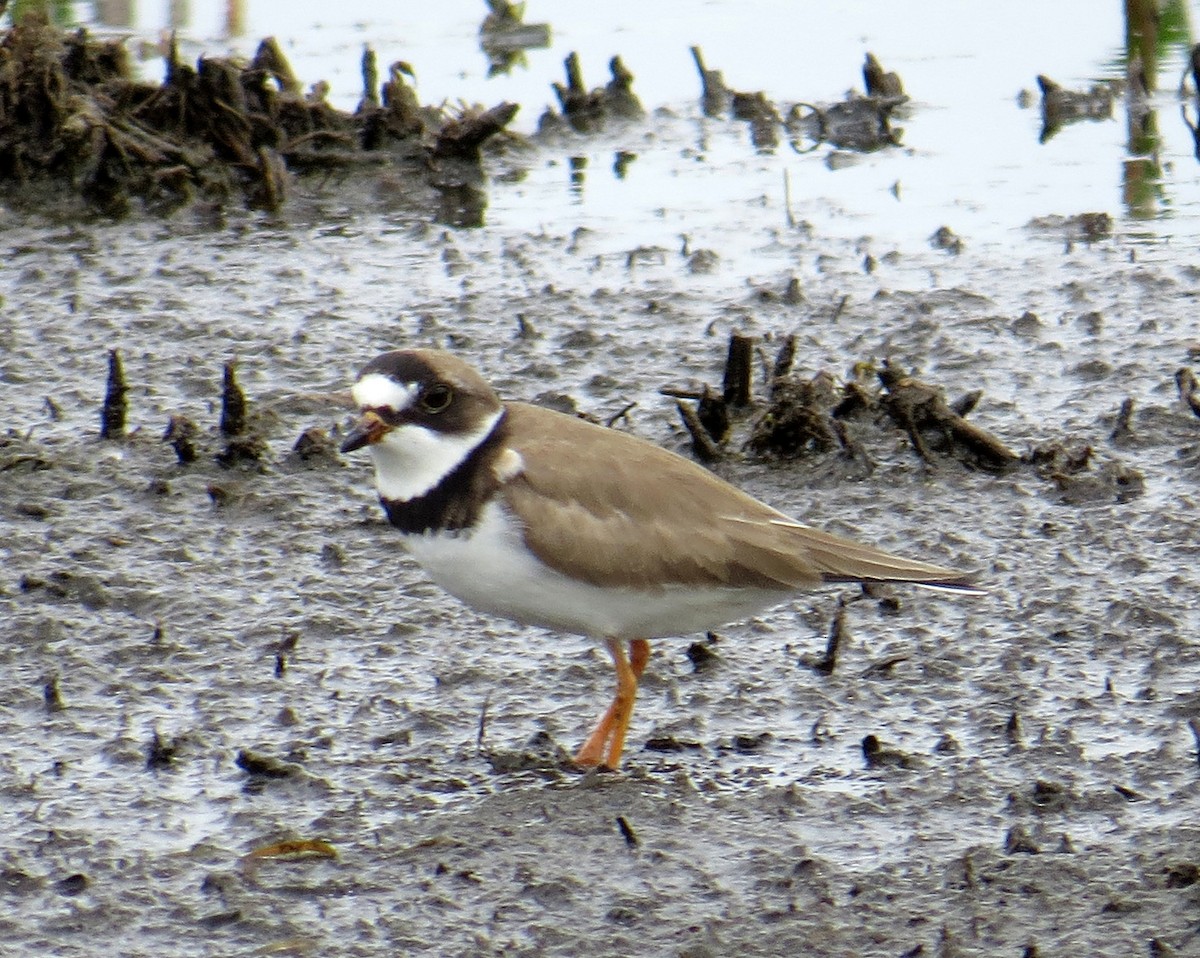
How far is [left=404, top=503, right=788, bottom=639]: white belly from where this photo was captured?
4594 millimetres

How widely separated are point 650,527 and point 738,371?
1.98 metres

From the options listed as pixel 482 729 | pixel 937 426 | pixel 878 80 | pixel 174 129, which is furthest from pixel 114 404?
pixel 878 80

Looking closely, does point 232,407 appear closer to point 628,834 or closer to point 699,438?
point 699,438

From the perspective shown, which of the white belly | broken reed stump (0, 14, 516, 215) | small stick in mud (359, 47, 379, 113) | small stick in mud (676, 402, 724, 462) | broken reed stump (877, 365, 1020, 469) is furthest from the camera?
small stick in mud (359, 47, 379, 113)

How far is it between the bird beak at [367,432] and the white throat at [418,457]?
22 mm

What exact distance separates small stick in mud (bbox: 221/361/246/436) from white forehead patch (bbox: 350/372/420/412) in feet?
5.71

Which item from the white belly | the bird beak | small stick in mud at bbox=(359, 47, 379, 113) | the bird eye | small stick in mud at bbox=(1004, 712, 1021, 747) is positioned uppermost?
small stick in mud at bbox=(359, 47, 379, 113)

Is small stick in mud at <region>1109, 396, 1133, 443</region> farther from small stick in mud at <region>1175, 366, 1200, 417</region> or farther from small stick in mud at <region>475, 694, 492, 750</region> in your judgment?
small stick in mud at <region>475, 694, 492, 750</region>

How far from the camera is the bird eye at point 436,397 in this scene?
4.76 metres

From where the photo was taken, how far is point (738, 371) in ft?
21.7

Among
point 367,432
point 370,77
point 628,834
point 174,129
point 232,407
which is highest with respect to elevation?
point 370,77

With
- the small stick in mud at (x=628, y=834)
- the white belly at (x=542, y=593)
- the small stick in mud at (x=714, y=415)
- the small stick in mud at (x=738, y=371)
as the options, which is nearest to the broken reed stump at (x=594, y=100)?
the small stick in mud at (x=738, y=371)

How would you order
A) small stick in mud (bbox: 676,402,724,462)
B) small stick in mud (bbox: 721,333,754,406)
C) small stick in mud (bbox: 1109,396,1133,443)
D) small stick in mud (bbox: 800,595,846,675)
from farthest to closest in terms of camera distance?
small stick in mud (bbox: 721,333,754,406), small stick in mud (bbox: 1109,396,1133,443), small stick in mud (bbox: 676,402,724,462), small stick in mud (bbox: 800,595,846,675)

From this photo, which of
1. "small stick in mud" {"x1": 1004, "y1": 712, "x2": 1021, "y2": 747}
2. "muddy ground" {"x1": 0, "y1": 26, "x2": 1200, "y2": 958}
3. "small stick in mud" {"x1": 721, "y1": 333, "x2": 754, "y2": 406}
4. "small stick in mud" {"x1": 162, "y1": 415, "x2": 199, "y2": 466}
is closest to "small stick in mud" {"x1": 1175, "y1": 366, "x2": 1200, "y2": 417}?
"muddy ground" {"x1": 0, "y1": 26, "x2": 1200, "y2": 958}
